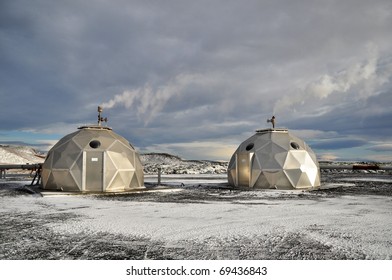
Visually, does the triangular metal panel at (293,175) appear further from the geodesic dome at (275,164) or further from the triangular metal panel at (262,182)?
the triangular metal panel at (262,182)

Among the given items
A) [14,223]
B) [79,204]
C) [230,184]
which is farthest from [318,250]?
[230,184]

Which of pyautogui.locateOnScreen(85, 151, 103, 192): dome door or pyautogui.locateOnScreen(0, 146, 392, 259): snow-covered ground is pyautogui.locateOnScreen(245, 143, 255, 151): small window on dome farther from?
pyautogui.locateOnScreen(85, 151, 103, 192): dome door

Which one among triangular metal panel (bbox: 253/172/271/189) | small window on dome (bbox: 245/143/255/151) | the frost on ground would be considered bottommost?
the frost on ground

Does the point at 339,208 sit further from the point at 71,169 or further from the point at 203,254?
the point at 71,169

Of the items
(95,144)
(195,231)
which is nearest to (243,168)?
(95,144)

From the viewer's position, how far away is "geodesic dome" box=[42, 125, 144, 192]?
54.8 feet

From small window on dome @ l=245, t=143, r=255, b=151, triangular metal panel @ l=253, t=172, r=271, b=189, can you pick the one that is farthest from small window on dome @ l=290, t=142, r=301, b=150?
triangular metal panel @ l=253, t=172, r=271, b=189

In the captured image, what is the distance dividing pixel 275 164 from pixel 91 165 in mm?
11012

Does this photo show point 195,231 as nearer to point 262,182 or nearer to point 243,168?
point 262,182

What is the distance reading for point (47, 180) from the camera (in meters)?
17.6

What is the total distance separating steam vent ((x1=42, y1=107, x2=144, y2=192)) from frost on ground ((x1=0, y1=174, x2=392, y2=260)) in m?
4.97

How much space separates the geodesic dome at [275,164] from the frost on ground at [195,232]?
712cm

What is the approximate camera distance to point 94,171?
16797 mm

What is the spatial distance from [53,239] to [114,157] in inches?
429
